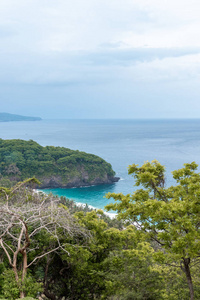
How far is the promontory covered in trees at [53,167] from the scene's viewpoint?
8875 cm

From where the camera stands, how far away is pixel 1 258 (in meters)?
10.5

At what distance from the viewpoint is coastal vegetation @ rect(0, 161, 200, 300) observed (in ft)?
Answer: 27.5

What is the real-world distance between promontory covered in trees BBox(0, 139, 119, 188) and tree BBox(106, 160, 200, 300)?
78075 mm

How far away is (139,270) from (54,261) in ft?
13.6

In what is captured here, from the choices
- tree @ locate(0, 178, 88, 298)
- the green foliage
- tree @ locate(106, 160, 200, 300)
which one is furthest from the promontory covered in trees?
Answer: the green foliage

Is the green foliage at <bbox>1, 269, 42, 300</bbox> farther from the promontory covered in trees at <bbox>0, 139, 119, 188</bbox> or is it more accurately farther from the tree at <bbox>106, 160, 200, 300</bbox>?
the promontory covered in trees at <bbox>0, 139, 119, 188</bbox>

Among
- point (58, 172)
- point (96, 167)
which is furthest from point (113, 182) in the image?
point (58, 172)

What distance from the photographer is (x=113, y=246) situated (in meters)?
14.2

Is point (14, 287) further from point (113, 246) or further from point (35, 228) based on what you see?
point (113, 246)

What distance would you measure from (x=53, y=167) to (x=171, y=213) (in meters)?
86.2

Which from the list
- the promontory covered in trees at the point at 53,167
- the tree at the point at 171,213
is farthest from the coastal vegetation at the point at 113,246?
the promontory covered in trees at the point at 53,167

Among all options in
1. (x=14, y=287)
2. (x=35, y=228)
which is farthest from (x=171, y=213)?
(x=35, y=228)

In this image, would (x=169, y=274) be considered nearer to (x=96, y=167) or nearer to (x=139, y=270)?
(x=139, y=270)

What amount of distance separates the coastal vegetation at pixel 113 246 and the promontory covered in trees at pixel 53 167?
73877 millimetres
